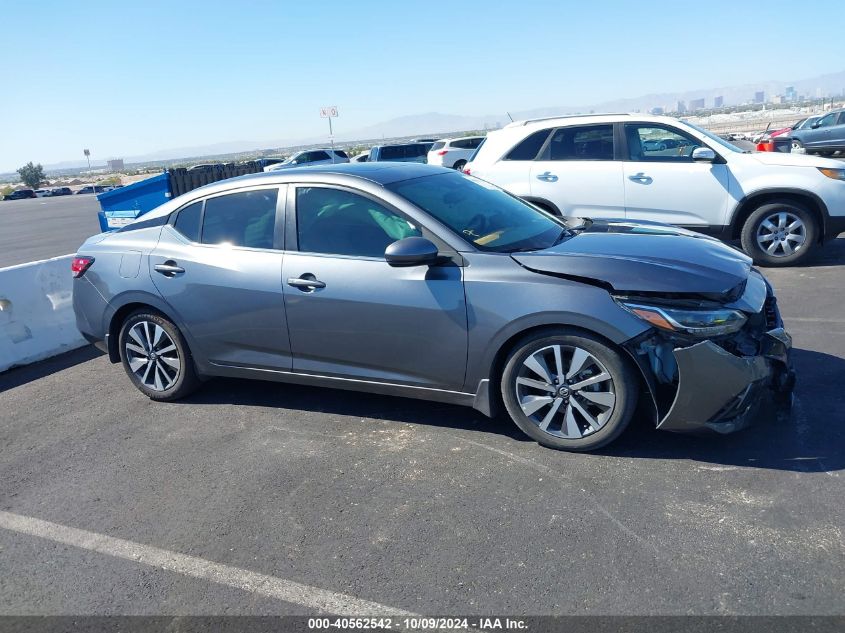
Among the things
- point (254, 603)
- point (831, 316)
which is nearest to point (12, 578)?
point (254, 603)

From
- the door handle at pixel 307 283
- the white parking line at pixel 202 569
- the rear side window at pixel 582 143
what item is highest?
the rear side window at pixel 582 143

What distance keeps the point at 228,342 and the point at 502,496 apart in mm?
2301

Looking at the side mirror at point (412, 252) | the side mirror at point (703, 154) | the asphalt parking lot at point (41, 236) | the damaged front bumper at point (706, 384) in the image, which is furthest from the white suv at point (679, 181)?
the asphalt parking lot at point (41, 236)

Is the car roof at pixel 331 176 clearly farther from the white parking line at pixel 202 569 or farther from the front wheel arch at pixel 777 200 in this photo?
the front wheel arch at pixel 777 200

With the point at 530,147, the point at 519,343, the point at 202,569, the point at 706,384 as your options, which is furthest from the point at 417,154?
the point at 202,569

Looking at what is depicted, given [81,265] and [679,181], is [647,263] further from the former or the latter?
[679,181]

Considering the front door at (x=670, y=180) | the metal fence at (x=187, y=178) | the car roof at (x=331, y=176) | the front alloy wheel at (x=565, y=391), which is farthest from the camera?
the metal fence at (x=187, y=178)

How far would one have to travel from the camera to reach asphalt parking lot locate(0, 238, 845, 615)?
2.85m

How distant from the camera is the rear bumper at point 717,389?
11.6ft

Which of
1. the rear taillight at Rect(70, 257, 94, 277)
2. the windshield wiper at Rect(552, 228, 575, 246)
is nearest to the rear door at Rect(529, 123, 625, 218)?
the windshield wiper at Rect(552, 228, 575, 246)

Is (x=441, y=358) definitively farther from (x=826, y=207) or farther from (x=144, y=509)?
(x=826, y=207)

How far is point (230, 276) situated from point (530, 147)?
5.24 metres

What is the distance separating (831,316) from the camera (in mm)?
6074

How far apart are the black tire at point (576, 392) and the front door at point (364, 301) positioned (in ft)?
1.09
